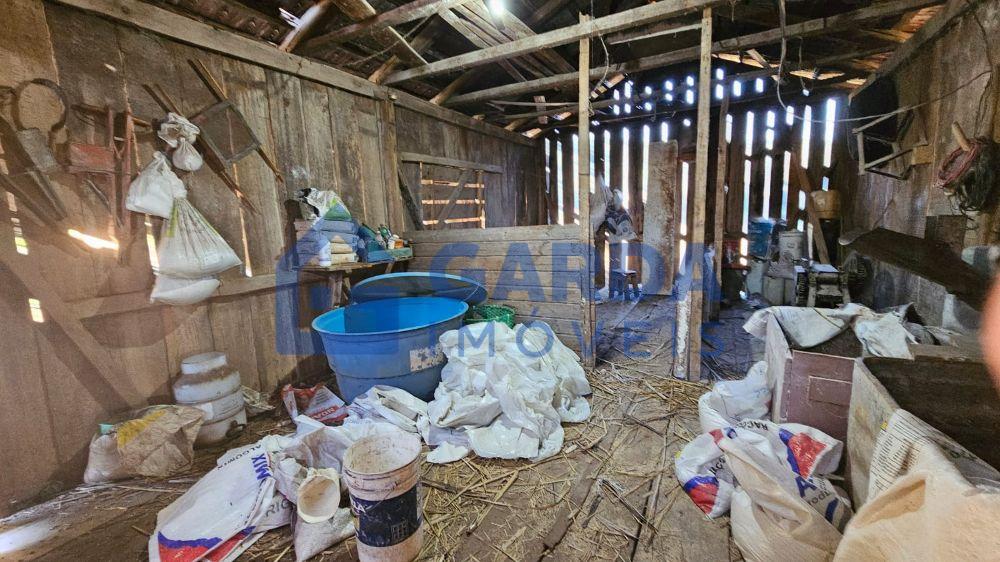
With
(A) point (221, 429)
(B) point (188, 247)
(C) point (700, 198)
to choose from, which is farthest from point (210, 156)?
(C) point (700, 198)

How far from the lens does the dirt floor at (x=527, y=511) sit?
196 cm

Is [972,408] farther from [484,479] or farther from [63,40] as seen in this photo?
[63,40]

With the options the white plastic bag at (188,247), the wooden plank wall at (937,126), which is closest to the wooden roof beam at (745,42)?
the wooden plank wall at (937,126)

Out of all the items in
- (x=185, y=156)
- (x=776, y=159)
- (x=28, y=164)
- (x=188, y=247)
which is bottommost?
(x=188, y=247)

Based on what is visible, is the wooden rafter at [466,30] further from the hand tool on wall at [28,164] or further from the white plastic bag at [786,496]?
the white plastic bag at [786,496]

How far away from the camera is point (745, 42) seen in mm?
4184

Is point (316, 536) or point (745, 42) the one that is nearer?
point (316, 536)

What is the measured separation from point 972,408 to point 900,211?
3.66 meters

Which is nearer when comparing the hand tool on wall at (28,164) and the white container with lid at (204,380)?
the hand tool on wall at (28,164)

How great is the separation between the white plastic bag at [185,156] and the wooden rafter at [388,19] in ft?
5.30

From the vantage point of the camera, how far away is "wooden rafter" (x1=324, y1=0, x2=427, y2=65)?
132 inches

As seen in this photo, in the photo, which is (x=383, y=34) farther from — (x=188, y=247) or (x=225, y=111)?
(x=188, y=247)

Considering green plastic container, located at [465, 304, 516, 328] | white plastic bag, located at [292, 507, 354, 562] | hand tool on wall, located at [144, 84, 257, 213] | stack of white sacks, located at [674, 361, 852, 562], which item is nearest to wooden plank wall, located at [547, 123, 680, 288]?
green plastic container, located at [465, 304, 516, 328]

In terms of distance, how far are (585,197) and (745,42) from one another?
2567 mm
